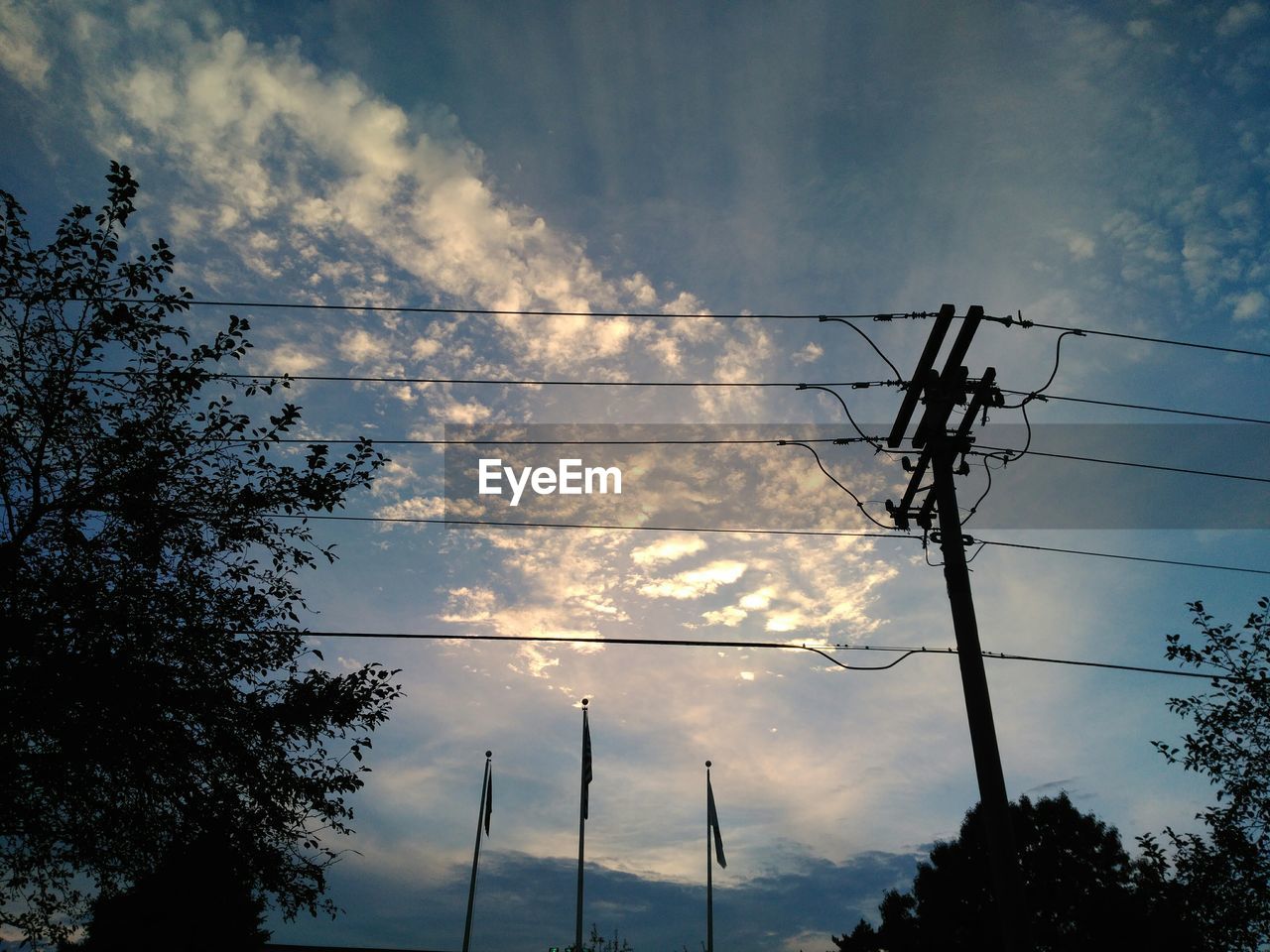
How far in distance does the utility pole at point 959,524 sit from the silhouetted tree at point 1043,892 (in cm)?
3337

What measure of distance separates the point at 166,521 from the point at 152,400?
196cm

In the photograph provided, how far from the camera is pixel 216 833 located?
1134 centimetres

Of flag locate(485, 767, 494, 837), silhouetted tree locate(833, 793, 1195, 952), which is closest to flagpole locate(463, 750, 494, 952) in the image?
flag locate(485, 767, 494, 837)

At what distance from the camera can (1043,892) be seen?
3825 cm

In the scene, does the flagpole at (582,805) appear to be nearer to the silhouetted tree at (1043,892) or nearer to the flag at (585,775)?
the flag at (585,775)

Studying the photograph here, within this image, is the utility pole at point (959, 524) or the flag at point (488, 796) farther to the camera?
the flag at point (488, 796)

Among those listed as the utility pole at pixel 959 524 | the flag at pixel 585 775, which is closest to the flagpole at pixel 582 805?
the flag at pixel 585 775

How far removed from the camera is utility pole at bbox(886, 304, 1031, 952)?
853 cm

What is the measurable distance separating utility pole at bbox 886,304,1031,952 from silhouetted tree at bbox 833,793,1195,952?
3337cm

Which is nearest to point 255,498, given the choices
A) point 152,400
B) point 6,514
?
point 152,400

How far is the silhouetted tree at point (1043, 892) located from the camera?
113 ft

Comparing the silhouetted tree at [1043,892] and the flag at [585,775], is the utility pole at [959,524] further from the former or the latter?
the silhouetted tree at [1043,892]

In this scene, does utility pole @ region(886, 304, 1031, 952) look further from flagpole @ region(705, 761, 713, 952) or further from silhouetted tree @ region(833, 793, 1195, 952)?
silhouetted tree @ region(833, 793, 1195, 952)

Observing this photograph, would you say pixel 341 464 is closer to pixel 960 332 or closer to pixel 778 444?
pixel 778 444
